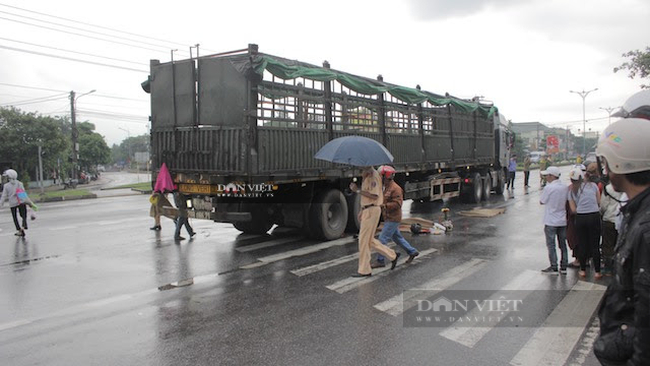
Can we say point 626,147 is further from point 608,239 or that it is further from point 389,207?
point 608,239

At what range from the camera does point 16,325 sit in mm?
4812

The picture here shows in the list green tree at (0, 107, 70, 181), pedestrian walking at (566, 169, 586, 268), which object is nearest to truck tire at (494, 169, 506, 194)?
pedestrian walking at (566, 169, 586, 268)

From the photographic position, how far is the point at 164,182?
28.3 ft

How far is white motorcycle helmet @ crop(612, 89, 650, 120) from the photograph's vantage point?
301 centimetres

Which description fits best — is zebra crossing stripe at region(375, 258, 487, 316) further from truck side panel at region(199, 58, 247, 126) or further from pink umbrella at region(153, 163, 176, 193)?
pink umbrella at region(153, 163, 176, 193)

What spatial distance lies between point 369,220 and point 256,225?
4004mm

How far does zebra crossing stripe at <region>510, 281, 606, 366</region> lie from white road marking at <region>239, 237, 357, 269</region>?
4199 millimetres

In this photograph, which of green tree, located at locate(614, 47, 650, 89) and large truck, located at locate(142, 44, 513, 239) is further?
green tree, located at locate(614, 47, 650, 89)

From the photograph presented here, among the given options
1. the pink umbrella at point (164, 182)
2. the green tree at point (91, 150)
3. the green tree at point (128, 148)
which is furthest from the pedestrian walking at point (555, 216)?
the green tree at point (128, 148)

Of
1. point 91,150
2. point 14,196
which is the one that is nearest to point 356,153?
point 14,196

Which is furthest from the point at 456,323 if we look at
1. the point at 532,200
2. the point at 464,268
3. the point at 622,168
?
the point at 532,200

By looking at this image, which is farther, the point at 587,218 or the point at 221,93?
the point at 221,93

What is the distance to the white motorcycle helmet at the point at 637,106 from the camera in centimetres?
301

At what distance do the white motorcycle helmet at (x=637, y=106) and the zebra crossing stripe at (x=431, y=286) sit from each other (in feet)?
9.53
